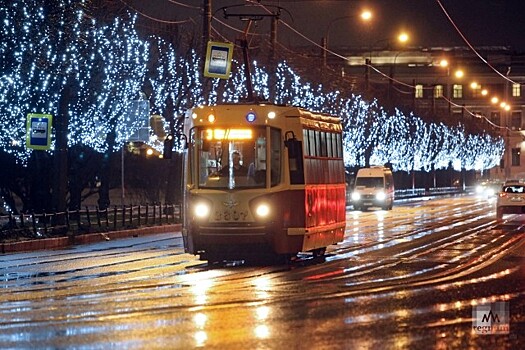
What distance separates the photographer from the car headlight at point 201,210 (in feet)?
80.7

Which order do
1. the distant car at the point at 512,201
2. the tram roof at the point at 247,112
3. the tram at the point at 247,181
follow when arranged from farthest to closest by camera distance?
1. the distant car at the point at 512,201
2. the tram roof at the point at 247,112
3. the tram at the point at 247,181

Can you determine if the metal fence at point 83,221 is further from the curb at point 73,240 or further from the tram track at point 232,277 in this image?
the tram track at point 232,277

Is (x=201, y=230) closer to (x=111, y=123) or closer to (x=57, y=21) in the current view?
(x=57, y=21)

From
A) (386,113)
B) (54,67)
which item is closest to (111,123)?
(54,67)

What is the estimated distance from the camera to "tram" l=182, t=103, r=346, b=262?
2436cm

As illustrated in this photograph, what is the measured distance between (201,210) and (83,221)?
17895 mm

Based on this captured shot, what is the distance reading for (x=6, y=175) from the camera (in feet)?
155

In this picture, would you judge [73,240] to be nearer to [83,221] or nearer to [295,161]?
[83,221]

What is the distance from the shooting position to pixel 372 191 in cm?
6500

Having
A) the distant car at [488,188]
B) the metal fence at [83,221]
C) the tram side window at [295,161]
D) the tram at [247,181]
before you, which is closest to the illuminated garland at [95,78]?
the metal fence at [83,221]

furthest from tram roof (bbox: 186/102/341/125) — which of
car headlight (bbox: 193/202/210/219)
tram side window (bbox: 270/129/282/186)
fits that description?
→ car headlight (bbox: 193/202/210/219)

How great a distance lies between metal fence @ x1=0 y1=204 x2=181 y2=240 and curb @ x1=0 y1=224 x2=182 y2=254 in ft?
1.13

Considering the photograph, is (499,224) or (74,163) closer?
(499,224)

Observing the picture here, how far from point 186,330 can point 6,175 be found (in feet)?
113
